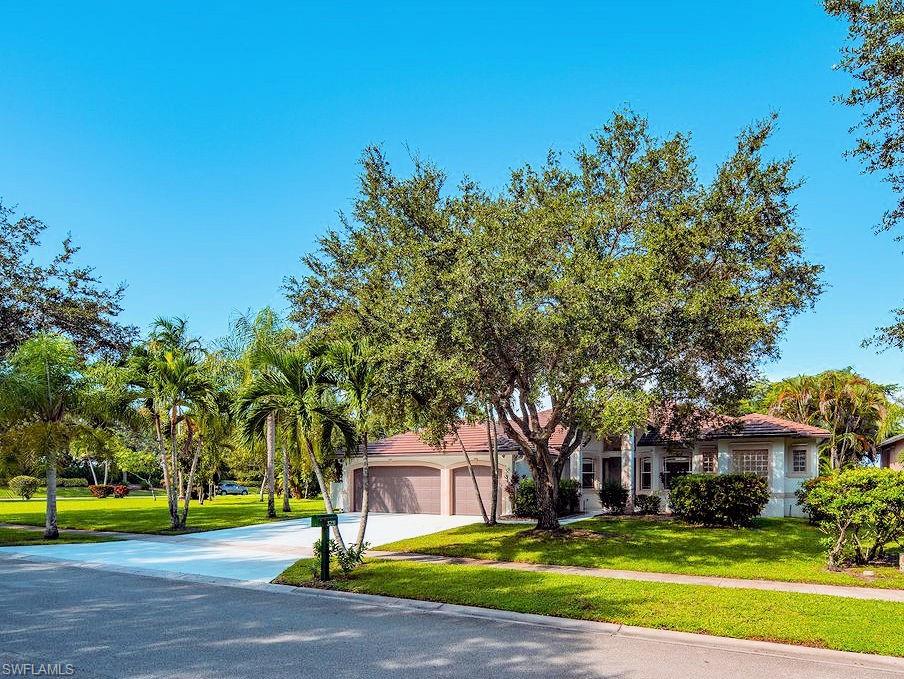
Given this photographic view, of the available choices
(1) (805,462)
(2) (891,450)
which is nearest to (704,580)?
(1) (805,462)

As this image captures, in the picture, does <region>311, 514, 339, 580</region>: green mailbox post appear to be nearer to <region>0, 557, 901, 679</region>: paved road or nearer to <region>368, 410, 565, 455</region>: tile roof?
<region>0, 557, 901, 679</region>: paved road

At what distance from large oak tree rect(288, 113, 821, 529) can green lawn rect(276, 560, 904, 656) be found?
10.4 ft

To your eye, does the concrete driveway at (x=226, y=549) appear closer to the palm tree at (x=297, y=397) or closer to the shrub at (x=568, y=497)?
the palm tree at (x=297, y=397)

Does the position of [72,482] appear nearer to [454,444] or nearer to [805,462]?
[454,444]

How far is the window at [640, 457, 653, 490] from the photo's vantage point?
86.8ft

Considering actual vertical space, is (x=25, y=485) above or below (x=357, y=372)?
below

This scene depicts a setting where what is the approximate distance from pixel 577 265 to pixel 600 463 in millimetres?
17605

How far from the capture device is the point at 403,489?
28.6m

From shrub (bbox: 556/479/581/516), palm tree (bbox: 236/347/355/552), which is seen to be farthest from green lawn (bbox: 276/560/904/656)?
shrub (bbox: 556/479/581/516)

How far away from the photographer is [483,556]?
570 inches

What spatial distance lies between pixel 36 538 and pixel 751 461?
79.0 feet

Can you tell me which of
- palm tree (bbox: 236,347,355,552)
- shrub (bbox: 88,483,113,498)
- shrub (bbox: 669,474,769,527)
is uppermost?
palm tree (bbox: 236,347,355,552)

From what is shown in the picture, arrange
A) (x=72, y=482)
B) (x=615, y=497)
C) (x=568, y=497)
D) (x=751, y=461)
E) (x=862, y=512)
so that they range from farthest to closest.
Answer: (x=72, y=482), (x=568, y=497), (x=615, y=497), (x=751, y=461), (x=862, y=512)

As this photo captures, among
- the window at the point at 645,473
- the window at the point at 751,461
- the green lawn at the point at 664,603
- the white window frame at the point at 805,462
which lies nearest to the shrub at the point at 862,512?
the green lawn at the point at 664,603
